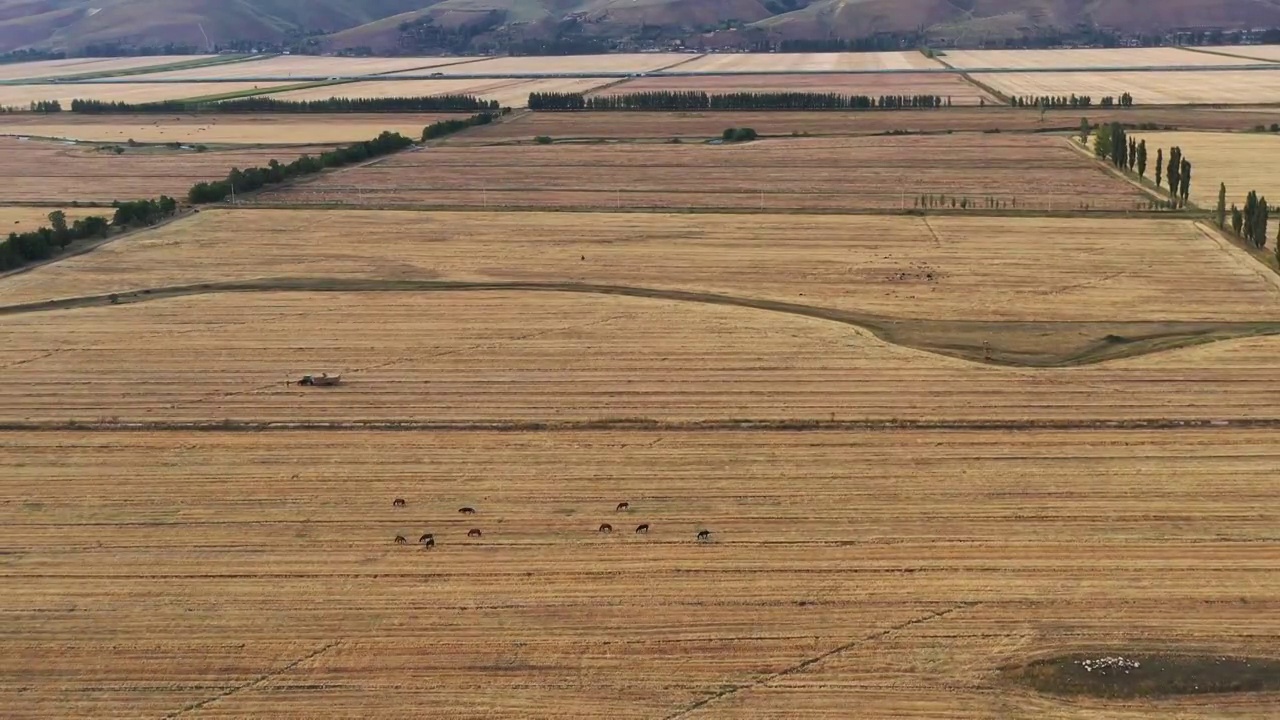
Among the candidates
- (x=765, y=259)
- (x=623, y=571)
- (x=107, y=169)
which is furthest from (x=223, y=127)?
(x=623, y=571)

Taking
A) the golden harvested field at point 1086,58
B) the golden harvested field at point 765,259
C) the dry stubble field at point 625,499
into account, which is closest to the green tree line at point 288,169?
the golden harvested field at point 765,259

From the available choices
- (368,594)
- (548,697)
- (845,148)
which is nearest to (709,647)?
(548,697)

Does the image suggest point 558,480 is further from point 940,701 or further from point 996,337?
point 996,337

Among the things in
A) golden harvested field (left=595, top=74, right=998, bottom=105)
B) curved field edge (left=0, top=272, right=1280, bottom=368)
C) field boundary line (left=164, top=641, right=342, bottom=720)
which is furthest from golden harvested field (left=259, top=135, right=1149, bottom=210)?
field boundary line (left=164, top=641, right=342, bottom=720)

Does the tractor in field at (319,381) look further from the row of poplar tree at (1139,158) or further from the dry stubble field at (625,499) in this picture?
the row of poplar tree at (1139,158)

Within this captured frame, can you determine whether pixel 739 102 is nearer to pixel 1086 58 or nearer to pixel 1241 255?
pixel 1241 255
